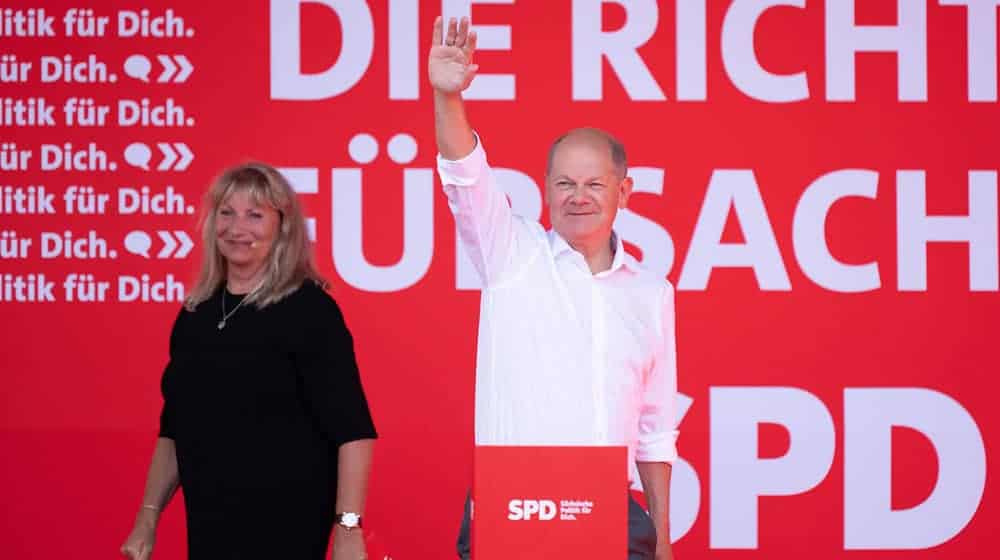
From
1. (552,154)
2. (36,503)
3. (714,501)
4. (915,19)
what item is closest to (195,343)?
(552,154)

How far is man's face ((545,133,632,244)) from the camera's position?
236 centimetres

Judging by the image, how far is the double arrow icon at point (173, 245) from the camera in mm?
3887

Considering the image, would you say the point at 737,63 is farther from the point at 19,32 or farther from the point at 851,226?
the point at 19,32

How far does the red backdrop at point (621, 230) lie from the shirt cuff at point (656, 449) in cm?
147

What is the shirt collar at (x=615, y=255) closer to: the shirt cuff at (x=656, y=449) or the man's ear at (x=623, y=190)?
the man's ear at (x=623, y=190)

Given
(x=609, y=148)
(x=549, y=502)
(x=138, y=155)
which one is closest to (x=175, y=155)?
(x=138, y=155)

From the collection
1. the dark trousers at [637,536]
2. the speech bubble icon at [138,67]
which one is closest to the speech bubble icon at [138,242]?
the speech bubble icon at [138,67]

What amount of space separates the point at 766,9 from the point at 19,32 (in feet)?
7.28

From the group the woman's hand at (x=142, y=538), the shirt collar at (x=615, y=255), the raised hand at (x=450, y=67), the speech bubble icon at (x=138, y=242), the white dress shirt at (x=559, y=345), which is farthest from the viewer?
the speech bubble icon at (x=138, y=242)

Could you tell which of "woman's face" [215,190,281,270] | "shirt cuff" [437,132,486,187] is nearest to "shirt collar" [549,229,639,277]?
"shirt cuff" [437,132,486,187]

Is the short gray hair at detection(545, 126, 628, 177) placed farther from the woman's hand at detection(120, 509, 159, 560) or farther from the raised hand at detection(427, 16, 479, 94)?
the woman's hand at detection(120, 509, 159, 560)

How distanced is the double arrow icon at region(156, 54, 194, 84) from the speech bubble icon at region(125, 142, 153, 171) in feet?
0.66

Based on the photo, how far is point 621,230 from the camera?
3930 mm

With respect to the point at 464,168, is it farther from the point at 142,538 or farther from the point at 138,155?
the point at 138,155
